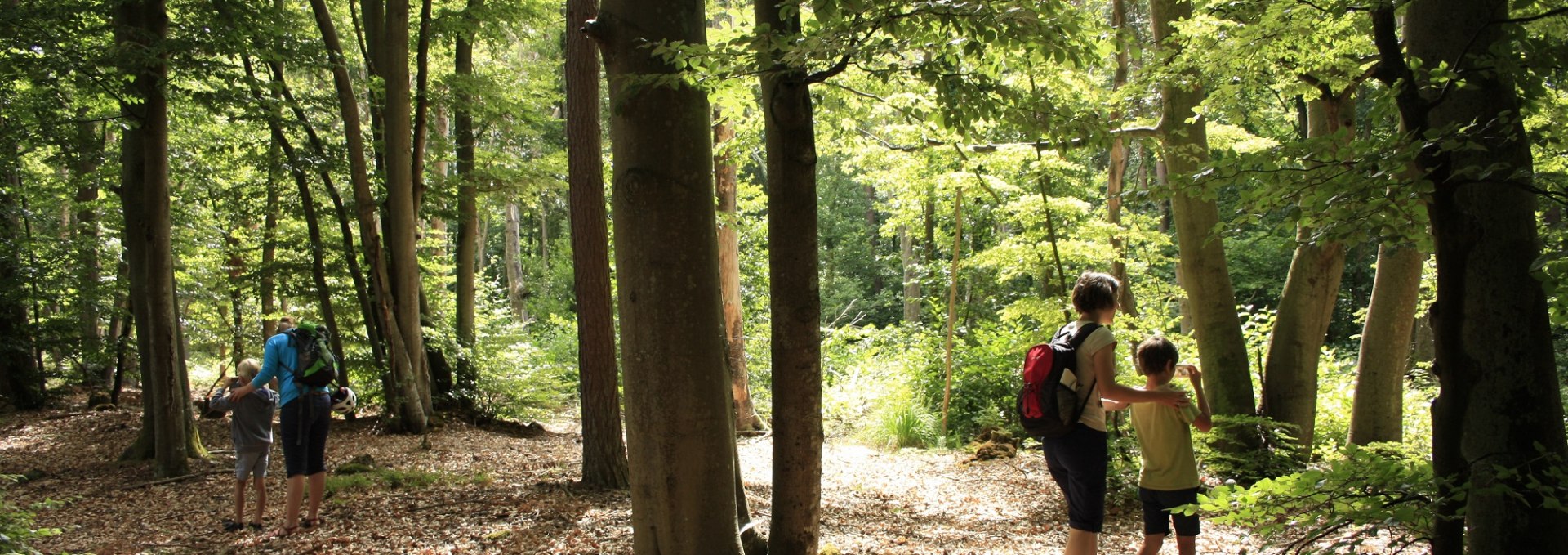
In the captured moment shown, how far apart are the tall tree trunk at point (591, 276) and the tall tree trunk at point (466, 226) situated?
5.85m

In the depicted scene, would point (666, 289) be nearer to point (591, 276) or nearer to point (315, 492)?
point (591, 276)

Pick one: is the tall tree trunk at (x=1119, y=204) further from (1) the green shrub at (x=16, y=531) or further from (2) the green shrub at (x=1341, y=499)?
(1) the green shrub at (x=16, y=531)

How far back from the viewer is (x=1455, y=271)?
8.43 ft

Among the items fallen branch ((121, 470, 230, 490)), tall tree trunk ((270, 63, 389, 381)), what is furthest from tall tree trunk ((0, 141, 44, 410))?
fallen branch ((121, 470, 230, 490))

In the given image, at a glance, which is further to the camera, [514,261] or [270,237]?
[514,261]

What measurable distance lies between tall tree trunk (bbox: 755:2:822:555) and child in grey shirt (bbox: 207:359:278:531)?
408 centimetres

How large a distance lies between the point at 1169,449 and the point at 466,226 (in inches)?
455

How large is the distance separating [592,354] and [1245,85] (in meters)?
5.25

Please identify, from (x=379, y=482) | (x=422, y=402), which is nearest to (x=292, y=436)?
(x=379, y=482)

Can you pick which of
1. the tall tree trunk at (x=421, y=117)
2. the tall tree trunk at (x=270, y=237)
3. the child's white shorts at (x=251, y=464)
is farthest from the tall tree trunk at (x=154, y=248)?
Result: the tall tree trunk at (x=421, y=117)

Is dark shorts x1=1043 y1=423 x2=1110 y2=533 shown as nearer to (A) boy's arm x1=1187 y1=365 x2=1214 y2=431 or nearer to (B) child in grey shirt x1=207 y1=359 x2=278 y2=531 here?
(A) boy's arm x1=1187 y1=365 x2=1214 y2=431

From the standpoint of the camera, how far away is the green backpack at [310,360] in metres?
5.53

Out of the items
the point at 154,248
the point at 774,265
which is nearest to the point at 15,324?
the point at 154,248

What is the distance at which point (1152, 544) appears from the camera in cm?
404
